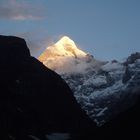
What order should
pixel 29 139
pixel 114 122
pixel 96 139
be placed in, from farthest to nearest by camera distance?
pixel 29 139 → pixel 114 122 → pixel 96 139

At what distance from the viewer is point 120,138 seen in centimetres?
12475

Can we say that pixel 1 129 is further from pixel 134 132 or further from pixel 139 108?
pixel 134 132

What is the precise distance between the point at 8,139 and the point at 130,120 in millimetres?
50950

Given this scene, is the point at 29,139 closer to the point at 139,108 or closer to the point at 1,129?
the point at 1,129

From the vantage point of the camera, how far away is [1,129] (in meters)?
190

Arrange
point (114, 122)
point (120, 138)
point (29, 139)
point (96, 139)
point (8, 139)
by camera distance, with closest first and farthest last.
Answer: point (120, 138), point (96, 139), point (114, 122), point (8, 139), point (29, 139)

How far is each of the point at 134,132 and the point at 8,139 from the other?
200ft

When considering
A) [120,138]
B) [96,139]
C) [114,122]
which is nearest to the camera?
[120,138]

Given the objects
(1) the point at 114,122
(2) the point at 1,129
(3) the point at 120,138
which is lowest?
A: (3) the point at 120,138

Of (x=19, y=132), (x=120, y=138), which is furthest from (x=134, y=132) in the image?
(x=19, y=132)

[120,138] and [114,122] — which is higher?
[114,122]

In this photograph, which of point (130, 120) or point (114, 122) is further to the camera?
point (114, 122)

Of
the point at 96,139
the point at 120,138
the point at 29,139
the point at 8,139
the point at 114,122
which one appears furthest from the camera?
the point at 29,139

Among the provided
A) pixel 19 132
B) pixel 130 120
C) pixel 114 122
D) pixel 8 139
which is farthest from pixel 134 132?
pixel 19 132
